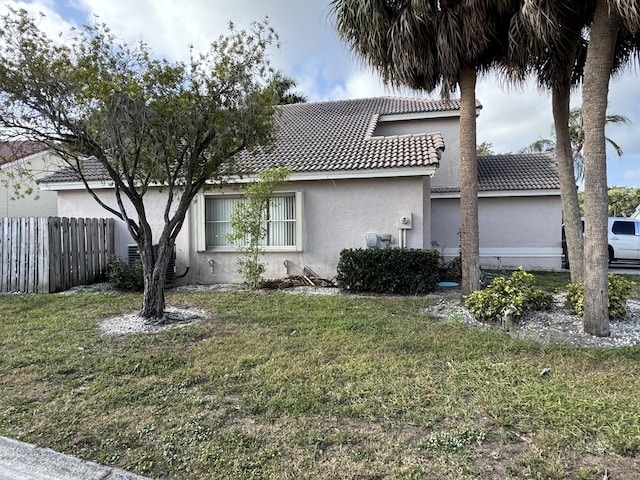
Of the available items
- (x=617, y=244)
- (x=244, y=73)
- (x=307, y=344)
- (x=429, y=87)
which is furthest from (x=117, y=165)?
(x=617, y=244)

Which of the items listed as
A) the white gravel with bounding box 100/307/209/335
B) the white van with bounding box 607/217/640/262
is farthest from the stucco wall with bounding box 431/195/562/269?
the white gravel with bounding box 100/307/209/335

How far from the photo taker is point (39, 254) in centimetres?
919

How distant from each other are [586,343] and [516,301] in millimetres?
1116

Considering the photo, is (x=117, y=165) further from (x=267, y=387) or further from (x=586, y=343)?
(x=586, y=343)

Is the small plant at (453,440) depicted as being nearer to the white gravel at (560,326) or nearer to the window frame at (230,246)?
the white gravel at (560,326)

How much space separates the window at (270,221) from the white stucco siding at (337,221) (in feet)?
0.69

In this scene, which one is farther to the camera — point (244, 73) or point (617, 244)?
point (617, 244)

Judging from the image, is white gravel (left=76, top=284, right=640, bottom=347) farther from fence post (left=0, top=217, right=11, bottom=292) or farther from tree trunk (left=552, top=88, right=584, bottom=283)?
fence post (left=0, top=217, right=11, bottom=292)

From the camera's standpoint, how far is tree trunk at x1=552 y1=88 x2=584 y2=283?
276 inches

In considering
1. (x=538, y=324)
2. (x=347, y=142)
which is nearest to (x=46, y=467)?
(x=538, y=324)

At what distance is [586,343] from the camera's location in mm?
5156

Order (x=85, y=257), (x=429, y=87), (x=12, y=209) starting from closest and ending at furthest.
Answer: (x=429, y=87) → (x=85, y=257) → (x=12, y=209)

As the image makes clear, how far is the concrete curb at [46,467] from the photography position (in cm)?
256

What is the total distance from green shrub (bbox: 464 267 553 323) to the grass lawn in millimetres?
654
